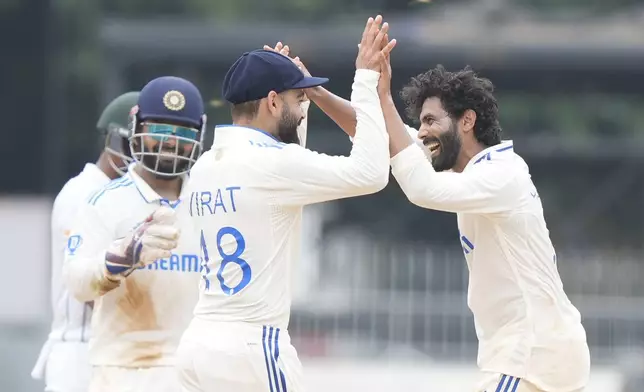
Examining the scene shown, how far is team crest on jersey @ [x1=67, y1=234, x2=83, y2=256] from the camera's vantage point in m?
6.30

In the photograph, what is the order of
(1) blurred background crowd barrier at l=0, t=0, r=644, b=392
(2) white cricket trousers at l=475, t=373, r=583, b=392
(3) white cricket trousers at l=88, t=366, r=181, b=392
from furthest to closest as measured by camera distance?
(1) blurred background crowd barrier at l=0, t=0, r=644, b=392, (3) white cricket trousers at l=88, t=366, r=181, b=392, (2) white cricket trousers at l=475, t=373, r=583, b=392

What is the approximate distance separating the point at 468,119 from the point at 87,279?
5.52 ft

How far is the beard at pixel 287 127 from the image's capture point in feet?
18.5

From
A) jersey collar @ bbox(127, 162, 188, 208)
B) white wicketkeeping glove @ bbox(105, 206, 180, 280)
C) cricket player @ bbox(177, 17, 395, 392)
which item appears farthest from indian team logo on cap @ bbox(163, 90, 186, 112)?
cricket player @ bbox(177, 17, 395, 392)

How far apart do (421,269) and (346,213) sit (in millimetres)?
4111

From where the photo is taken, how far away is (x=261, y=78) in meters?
5.59

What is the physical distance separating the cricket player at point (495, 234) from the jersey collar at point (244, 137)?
46cm


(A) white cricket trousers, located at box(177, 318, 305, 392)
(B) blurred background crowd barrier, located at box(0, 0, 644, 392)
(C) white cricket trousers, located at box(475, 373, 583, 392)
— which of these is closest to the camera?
(A) white cricket trousers, located at box(177, 318, 305, 392)

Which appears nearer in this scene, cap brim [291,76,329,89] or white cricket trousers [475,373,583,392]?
cap brim [291,76,329,89]

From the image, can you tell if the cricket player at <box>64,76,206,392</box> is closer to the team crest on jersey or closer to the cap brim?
the team crest on jersey

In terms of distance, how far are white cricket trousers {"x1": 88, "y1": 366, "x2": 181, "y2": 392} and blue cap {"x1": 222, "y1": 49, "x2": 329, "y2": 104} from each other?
132 cm

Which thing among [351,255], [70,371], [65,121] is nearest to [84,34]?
[65,121]

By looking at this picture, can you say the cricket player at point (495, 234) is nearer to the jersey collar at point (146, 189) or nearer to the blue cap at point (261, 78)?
the blue cap at point (261, 78)

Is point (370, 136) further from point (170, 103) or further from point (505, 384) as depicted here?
point (170, 103)
